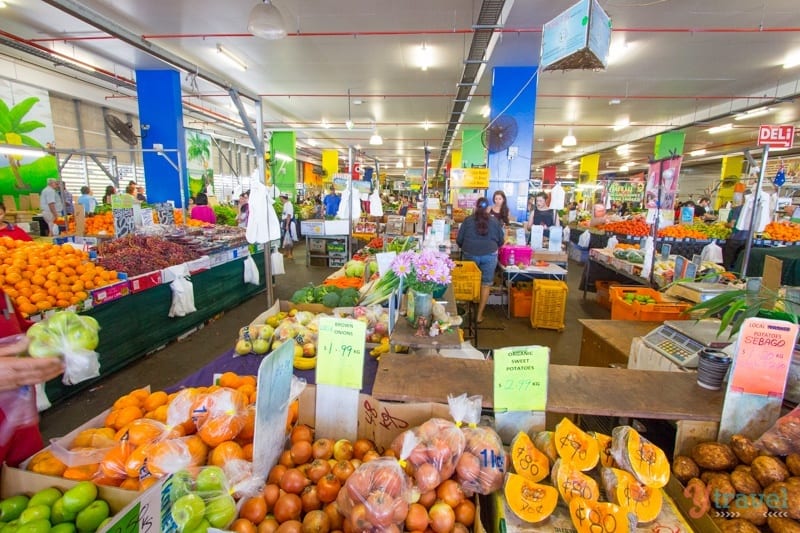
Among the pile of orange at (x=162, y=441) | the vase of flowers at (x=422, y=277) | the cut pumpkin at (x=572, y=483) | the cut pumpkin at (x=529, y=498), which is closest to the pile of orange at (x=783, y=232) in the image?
the vase of flowers at (x=422, y=277)

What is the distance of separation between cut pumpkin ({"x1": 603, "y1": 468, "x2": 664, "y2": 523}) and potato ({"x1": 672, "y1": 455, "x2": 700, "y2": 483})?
0.19 metres

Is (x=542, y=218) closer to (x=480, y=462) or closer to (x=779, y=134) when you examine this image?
(x=779, y=134)

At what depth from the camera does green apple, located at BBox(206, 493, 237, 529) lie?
1.02m

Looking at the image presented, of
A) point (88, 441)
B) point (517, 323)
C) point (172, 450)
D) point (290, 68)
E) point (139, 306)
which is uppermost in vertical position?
point (290, 68)

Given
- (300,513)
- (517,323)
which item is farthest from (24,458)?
(517,323)

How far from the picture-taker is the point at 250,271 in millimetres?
6785

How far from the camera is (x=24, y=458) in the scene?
1.39 meters

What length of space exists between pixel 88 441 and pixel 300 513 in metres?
0.87

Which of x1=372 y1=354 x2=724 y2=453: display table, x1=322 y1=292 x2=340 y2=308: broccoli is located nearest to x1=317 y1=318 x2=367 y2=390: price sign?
x1=372 y1=354 x2=724 y2=453: display table

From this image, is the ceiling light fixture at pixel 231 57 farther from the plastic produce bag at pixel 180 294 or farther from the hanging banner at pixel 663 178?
the hanging banner at pixel 663 178

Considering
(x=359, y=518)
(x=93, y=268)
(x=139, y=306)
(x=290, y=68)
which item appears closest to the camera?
(x=359, y=518)

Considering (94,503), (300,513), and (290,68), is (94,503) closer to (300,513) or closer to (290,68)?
(300,513)

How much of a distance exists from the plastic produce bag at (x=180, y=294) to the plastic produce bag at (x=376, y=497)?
4502mm

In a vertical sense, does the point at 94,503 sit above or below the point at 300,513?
above
